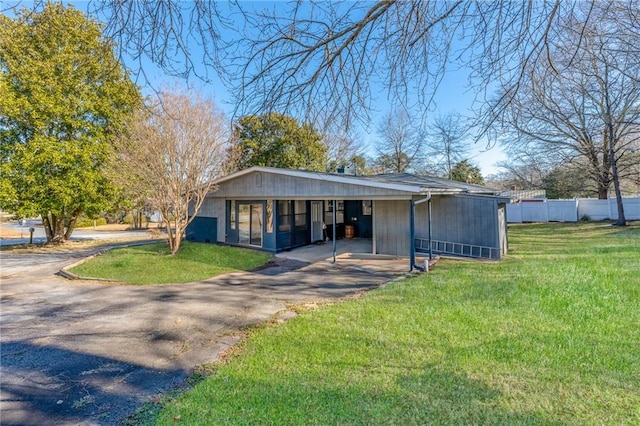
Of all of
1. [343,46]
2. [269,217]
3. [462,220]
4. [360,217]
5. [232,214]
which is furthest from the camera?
[360,217]

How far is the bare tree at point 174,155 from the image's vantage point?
425 inches

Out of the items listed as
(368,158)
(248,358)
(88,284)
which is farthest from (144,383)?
(368,158)

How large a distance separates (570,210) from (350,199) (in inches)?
806

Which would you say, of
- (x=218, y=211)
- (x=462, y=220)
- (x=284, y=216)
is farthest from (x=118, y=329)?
(x=462, y=220)

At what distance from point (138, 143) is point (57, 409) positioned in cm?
1004

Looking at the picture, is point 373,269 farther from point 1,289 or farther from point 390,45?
point 1,289

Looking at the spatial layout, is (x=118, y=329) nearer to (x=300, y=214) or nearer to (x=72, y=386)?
(x=72, y=386)

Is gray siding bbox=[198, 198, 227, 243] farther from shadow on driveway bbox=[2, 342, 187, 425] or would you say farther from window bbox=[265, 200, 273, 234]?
shadow on driveway bbox=[2, 342, 187, 425]

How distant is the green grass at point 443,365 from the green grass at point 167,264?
5.19m

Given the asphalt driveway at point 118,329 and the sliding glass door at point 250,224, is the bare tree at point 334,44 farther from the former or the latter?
the sliding glass door at point 250,224

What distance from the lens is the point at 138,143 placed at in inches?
444

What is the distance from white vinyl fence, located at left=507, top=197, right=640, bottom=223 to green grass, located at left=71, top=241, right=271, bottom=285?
21.0 meters

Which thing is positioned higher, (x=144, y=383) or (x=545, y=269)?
(x=545, y=269)

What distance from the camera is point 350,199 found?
1067 centimetres
